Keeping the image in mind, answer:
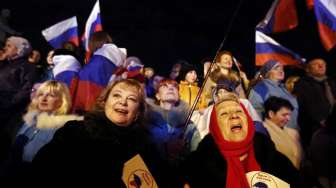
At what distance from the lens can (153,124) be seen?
162 inches

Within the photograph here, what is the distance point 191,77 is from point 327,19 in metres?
1.88

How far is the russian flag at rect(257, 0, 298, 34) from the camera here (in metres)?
6.29

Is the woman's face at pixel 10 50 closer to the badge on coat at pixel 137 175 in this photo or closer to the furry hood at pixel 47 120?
the furry hood at pixel 47 120

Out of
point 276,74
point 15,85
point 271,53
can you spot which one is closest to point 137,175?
point 15,85

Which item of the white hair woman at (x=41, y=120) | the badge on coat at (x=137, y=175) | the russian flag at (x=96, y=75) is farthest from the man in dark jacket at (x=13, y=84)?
the badge on coat at (x=137, y=175)

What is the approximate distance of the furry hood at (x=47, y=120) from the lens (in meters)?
3.64

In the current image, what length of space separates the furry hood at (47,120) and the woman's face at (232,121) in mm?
1215

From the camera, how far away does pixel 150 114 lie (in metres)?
4.12

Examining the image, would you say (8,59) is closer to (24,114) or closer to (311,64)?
(24,114)

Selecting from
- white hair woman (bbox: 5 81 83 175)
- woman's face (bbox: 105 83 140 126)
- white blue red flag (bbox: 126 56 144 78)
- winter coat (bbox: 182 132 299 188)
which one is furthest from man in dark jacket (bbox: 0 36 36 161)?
winter coat (bbox: 182 132 299 188)

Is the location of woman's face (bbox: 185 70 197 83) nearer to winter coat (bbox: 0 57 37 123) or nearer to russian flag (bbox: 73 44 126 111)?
russian flag (bbox: 73 44 126 111)

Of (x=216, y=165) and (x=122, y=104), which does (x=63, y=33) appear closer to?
(x=122, y=104)

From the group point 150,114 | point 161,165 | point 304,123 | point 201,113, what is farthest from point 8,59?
point 304,123

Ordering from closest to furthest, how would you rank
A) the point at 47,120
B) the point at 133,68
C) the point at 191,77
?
the point at 47,120 < the point at 133,68 < the point at 191,77
